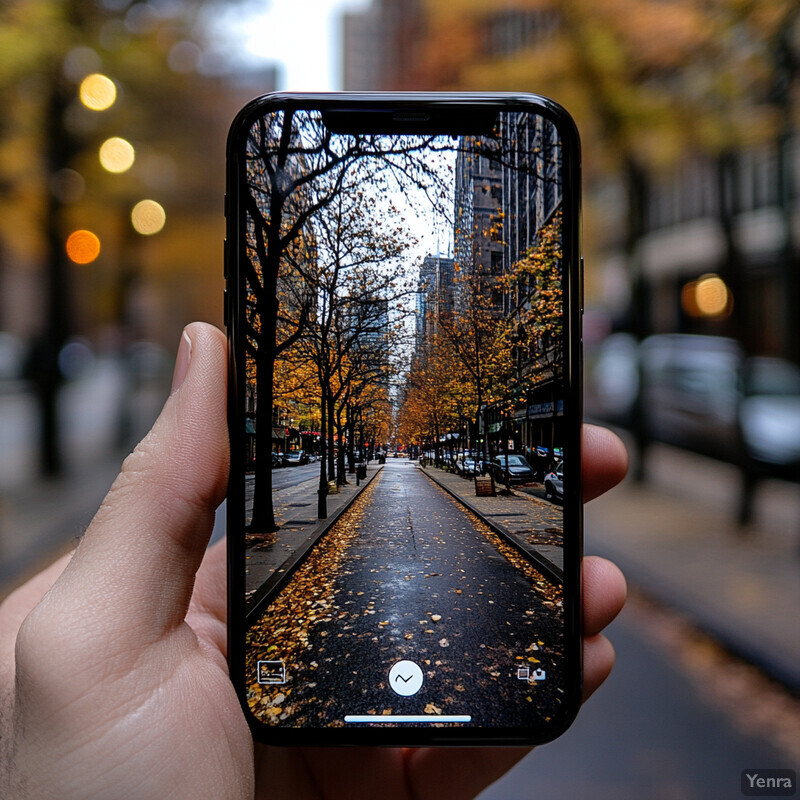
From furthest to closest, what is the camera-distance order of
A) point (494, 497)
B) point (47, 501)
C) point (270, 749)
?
point (47, 501) < point (494, 497) < point (270, 749)

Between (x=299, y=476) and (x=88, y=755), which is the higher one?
(x=299, y=476)

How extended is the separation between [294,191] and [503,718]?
1.78 metres

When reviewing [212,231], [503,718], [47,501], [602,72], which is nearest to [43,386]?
[47,501]

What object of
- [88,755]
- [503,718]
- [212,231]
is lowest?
[503,718]

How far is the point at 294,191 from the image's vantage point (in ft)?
Result: 6.27

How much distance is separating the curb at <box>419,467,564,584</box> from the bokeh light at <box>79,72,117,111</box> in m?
8.39

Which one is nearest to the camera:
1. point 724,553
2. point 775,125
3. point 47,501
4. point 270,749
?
point 270,749

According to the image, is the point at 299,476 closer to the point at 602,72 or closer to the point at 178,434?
the point at 178,434

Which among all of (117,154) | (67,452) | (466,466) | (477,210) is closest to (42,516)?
(67,452)

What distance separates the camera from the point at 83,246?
8992mm

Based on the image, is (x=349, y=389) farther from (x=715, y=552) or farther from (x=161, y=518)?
(x=715, y=552)

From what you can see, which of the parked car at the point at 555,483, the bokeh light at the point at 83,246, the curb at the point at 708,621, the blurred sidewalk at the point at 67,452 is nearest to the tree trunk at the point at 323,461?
the parked car at the point at 555,483

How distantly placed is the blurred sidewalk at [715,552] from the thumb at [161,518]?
5048 millimetres

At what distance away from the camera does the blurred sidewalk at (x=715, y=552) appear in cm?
532
